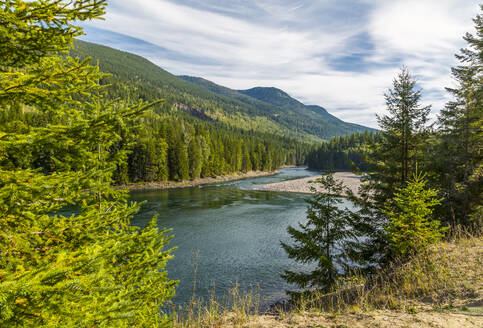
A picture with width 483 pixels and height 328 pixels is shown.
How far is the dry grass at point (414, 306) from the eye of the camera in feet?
17.6

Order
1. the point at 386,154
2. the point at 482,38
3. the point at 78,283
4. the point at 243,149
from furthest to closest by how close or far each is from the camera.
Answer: the point at 243,149, the point at 482,38, the point at 386,154, the point at 78,283

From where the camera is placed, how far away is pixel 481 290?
20.2ft

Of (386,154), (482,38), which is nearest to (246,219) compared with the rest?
(386,154)

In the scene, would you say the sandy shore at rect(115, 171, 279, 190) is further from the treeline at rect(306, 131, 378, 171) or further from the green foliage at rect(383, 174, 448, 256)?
the treeline at rect(306, 131, 378, 171)

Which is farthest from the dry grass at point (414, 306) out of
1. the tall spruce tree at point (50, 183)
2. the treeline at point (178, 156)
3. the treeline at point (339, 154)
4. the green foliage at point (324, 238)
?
the treeline at point (339, 154)

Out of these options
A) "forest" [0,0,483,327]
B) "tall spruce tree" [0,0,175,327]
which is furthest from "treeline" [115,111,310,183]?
"tall spruce tree" [0,0,175,327]

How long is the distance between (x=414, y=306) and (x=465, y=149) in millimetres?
12564

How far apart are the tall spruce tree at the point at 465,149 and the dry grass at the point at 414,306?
6195 mm

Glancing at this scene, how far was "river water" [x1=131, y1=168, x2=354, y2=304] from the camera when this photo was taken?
15125mm

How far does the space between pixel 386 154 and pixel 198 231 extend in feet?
59.0

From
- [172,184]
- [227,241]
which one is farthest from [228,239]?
[172,184]

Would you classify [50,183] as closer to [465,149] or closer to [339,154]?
[465,149]

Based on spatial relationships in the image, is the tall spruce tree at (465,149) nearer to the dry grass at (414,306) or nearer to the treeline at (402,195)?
the treeline at (402,195)

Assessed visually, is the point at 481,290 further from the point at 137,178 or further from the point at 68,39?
the point at 137,178
